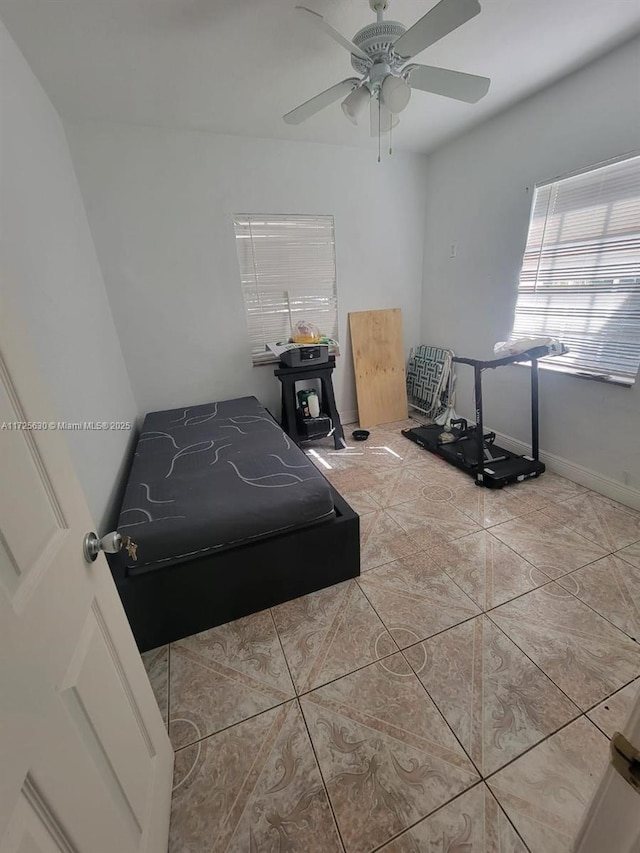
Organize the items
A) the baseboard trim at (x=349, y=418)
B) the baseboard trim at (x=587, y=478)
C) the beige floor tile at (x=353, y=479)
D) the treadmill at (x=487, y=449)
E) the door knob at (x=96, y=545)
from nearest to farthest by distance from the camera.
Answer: the door knob at (x=96, y=545), the baseboard trim at (x=587, y=478), the treadmill at (x=487, y=449), the beige floor tile at (x=353, y=479), the baseboard trim at (x=349, y=418)

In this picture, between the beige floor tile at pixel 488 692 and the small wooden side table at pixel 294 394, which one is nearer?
the beige floor tile at pixel 488 692

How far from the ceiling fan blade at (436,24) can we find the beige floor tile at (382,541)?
2.17 meters

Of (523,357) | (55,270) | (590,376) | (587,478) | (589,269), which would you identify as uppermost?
(55,270)

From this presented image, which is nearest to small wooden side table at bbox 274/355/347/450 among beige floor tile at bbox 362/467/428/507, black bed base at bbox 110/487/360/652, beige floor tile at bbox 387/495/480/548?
beige floor tile at bbox 362/467/428/507

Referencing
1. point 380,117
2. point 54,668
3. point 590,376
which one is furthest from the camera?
point 590,376

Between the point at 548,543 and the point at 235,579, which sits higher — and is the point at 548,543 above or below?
below

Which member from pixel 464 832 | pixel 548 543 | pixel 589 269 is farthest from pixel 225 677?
pixel 589 269

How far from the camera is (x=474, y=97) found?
160 cm

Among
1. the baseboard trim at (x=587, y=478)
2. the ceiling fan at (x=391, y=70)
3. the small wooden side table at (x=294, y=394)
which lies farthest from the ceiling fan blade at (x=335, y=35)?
the baseboard trim at (x=587, y=478)

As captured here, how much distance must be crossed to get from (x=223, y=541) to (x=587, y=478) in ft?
7.81

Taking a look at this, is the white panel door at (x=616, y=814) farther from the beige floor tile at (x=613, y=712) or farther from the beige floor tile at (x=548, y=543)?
the beige floor tile at (x=548, y=543)

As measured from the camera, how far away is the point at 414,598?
163 centimetres

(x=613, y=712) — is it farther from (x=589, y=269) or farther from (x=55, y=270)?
A: (x=55, y=270)

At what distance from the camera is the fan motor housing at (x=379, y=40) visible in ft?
4.58
